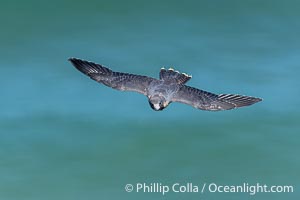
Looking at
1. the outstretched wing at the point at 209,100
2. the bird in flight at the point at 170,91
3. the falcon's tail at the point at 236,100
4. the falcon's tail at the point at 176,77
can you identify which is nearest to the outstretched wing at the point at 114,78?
the bird in flight at the point at 170,91

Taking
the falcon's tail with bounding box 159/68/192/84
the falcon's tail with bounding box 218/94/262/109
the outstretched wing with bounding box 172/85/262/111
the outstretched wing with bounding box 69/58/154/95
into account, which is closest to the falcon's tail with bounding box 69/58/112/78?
the outstretched wing with bounding box 69/58/154/95

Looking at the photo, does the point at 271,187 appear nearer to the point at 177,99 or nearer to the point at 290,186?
the point at 290,186

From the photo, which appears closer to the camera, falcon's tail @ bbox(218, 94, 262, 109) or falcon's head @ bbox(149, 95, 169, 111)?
falcon's head @ bbox(149, 95, 169, 111)

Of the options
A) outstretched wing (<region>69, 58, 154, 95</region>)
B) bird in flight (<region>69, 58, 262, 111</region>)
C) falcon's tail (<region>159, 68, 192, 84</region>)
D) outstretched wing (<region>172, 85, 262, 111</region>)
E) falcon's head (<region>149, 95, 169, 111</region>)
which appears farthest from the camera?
falcon's tail (<region>159, 68, 192, 84</region>)

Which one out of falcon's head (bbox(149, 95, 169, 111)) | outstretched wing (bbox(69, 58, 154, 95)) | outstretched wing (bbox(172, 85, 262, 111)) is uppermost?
outstretched wing (bbox(69, 58, 154, 95))

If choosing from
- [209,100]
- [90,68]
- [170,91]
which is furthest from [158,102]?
[90,68]

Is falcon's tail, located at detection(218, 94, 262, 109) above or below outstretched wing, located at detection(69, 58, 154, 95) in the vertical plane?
below

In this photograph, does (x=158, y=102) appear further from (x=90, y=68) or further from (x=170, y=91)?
(x=90, y=68)

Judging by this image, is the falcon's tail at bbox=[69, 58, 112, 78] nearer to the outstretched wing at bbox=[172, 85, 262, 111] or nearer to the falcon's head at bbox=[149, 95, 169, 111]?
the falcon's head at bbox=[149, 95, 169, 111]
